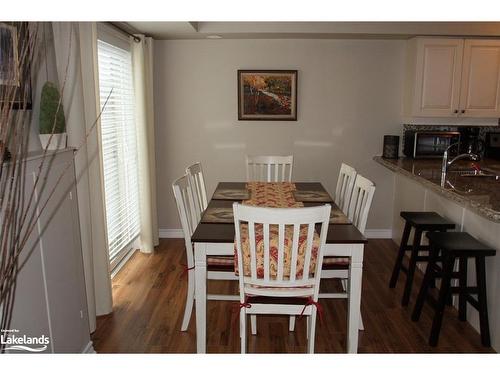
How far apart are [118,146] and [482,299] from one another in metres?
3.07

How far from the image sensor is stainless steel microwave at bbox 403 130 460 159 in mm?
4359

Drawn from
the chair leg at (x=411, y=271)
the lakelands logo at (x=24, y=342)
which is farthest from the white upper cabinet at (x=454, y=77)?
the lakelands logo at (x=24, y=342)

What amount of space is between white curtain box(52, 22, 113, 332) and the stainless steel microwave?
126 inches

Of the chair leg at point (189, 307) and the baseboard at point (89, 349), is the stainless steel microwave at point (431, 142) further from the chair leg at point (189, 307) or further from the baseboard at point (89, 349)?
the baseboard at point (89, 349)

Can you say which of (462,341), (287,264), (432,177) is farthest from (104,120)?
(462,341)

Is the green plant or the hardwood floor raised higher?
the green plant

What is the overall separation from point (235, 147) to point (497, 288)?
2.94 metres

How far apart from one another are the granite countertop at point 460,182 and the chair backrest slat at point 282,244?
1.03 meters

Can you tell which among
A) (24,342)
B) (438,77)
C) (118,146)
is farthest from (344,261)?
(438,77)

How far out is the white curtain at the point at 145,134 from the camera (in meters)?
4.07

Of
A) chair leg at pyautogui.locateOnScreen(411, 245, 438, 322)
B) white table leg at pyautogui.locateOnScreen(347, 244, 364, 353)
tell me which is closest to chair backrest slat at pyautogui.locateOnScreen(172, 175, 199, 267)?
white table leg at pyautogui.locateOnScreen(347, 244, 364, 353)

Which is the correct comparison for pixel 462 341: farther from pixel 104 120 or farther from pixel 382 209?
pixel 104 120

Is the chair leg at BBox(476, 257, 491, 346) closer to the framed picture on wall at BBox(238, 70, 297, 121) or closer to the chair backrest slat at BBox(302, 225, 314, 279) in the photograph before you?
the chair backrest slat at BBox(302, 225, 314, 279)

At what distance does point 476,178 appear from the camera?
3438mm
